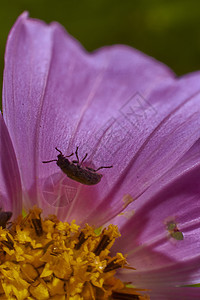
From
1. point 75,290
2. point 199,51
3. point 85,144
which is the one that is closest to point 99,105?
point 85,144

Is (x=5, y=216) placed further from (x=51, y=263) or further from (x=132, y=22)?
(x=132, y=22)

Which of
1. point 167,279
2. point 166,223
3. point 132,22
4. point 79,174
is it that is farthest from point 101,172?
point 132,22

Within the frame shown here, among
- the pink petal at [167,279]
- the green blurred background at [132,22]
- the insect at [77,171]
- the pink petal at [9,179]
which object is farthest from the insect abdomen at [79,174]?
the green blurred background at [132,22]

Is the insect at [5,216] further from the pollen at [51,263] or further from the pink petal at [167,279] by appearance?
the pink petal at [167,279]

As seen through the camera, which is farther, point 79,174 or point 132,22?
point 132,22

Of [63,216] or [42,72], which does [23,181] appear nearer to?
[63,216]

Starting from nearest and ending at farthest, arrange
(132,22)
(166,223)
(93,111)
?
(93,111) → (166,223) → (132,22)

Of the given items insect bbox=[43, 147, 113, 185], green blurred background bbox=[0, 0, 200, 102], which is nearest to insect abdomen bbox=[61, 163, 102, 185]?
insect bbox=[43, 147, 113, 185]

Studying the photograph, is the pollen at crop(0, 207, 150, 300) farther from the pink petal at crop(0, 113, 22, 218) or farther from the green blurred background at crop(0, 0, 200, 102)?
the green blurred background at crop(0, 0, 200, 102)
